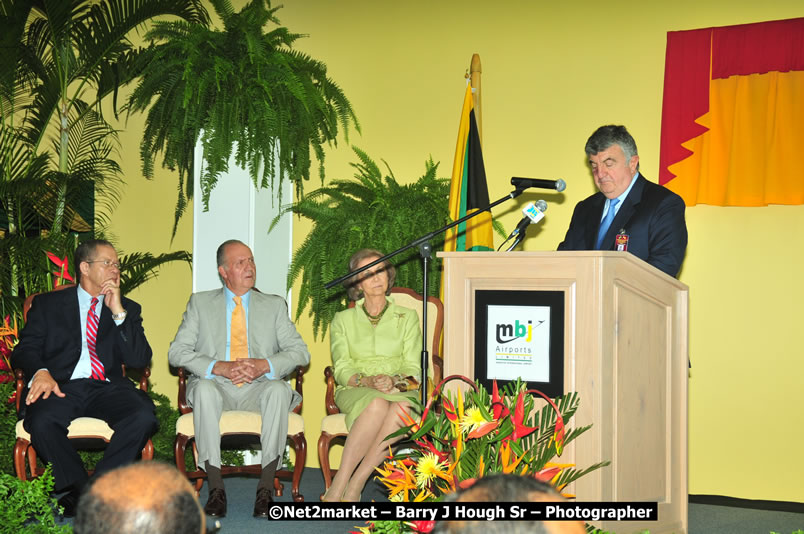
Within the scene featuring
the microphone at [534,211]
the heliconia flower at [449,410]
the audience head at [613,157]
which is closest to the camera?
the heliconia flower at [449,410]

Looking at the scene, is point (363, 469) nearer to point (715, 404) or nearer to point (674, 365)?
point (674, 365)

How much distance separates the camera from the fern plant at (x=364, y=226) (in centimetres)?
523

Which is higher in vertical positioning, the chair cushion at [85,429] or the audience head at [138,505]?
the audience head at [138,505]

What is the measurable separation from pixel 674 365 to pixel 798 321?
192cm

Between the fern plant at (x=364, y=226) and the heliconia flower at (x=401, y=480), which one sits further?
the fern plant at (x=364, y=226)

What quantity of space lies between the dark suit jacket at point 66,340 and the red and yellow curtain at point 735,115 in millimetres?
3125

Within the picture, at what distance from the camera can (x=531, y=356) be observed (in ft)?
9.19

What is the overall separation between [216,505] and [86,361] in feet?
3.48

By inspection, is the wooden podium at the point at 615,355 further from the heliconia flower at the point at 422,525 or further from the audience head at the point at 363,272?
the audience head at the point at 363,272

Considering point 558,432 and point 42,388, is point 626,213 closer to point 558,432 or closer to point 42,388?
point 558,432

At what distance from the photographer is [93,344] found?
14.8 ft

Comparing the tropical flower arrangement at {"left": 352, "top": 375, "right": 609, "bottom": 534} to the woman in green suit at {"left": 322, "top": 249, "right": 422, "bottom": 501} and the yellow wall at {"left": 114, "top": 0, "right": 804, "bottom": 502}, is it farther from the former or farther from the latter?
the yellow wall at {"left": 114, "top": 0, "right": 804, "bottom": 502}

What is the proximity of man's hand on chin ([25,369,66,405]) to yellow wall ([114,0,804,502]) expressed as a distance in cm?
186

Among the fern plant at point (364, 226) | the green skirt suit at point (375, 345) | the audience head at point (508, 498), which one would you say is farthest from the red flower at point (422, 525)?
the fern plant at point (364, 226)
